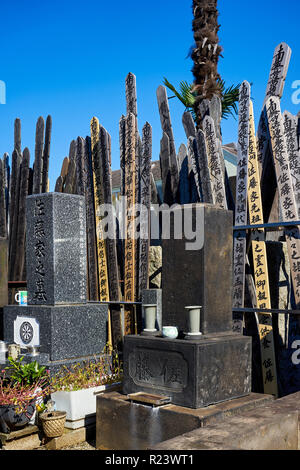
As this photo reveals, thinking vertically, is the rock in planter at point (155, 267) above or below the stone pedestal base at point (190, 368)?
above

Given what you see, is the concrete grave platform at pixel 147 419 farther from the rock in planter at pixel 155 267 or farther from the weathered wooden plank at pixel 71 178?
the weathered wooden plank at pixel 71 178

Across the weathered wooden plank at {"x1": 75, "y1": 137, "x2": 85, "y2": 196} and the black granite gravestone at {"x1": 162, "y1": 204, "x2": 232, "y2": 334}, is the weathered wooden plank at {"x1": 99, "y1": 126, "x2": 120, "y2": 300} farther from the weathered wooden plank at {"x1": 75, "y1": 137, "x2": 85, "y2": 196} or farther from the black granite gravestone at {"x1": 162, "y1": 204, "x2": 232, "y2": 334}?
the black granite gravestone at {"x1": 162, "y1": 204, "x2": 232, "y2": 334}

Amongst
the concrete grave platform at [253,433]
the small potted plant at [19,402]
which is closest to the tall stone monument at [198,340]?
the concrete grave platform at [253,433]

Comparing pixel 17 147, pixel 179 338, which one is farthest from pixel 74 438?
pixel 17 147

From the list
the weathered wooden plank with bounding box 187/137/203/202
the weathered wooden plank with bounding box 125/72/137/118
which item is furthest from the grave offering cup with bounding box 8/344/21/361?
the weathered wooden plank with bounding box 125/72/137/118

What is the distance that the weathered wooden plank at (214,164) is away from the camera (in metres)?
5.45

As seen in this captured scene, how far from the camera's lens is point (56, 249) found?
593 centimetres

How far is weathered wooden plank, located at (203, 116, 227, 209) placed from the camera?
5.45 meters

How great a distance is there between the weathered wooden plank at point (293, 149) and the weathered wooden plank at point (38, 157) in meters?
4.19

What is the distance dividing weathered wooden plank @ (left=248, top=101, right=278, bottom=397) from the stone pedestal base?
23.1 inches

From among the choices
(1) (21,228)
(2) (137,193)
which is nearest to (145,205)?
(2) (137,193)

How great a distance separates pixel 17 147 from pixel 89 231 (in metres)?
2.71

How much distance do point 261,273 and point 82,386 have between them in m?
2.22
